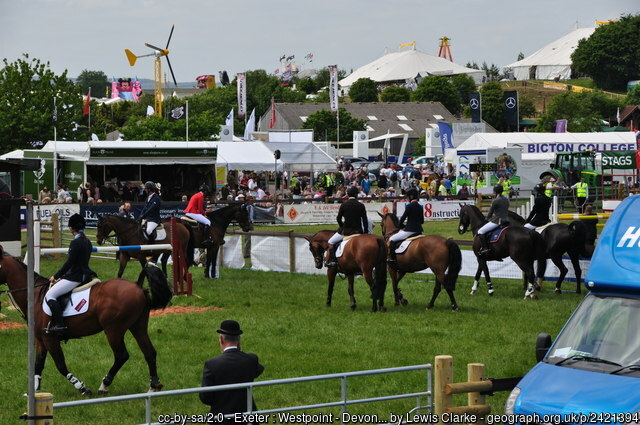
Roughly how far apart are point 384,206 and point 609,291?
30231 mm

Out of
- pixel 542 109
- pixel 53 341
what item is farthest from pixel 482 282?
pixel 542 109

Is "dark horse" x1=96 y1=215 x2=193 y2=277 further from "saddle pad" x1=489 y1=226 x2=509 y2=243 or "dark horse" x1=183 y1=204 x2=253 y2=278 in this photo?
"saddle pad" x1=489 y1=226 x2=509 y2=243

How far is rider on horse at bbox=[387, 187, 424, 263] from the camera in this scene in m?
20.7

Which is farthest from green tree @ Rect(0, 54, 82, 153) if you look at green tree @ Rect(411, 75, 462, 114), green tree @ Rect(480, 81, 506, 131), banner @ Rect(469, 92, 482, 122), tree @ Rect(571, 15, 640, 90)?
tree @ Rect(571, 15, 640, 90)

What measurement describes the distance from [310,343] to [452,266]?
4.71m

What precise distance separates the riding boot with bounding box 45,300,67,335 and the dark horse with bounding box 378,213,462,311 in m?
9.22

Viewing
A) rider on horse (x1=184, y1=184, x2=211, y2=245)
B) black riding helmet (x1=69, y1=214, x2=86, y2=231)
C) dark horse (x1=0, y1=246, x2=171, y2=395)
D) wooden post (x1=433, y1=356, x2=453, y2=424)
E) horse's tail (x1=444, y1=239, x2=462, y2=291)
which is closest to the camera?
wooden post (x1=433, y1=356, x2=453, y2=424)

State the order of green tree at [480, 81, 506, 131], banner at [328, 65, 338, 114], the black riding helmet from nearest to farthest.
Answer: the black riding helmet → banner at [328, 65, 338, 114] → green tree at [480, 81, 506, 131]

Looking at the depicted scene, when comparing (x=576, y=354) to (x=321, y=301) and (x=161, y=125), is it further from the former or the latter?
(x=161, y=125)

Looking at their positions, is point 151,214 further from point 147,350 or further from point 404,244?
point 147,350

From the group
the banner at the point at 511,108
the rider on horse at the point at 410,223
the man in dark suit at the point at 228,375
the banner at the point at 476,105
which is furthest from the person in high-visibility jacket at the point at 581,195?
the banner at the point at 511,108

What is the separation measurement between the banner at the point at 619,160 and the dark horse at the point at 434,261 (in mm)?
30688

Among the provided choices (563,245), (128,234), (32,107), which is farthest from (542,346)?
(32,107)

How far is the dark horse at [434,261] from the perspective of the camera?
782 inches
